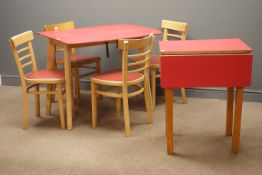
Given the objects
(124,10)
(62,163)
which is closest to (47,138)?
(62,163)

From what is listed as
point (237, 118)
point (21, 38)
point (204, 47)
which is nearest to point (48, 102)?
point (21, 38)

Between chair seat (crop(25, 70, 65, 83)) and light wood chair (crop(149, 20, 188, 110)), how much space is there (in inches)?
34.0

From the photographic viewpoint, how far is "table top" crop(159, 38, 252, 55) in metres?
2.53

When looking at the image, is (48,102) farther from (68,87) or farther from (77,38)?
(77,38)

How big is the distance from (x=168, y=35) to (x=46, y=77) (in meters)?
1.41

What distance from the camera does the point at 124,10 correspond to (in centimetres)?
411

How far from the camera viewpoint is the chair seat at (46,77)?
3211mm

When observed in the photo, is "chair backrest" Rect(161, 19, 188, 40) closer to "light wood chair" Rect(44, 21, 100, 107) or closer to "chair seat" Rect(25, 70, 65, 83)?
"light wood chair" Rect(44, 21, 100, 107)

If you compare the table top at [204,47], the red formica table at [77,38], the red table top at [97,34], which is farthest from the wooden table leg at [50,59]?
the table top at [204,47]

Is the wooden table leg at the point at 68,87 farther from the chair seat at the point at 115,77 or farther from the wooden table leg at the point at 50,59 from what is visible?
the wooden table leg at the point at 50,59

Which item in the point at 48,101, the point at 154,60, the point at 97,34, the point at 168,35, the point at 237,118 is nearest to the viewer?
the point at 237,118

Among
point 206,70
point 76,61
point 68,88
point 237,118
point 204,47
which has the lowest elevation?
point 237,118

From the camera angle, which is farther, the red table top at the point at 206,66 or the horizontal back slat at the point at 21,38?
the horizontal back slat at the point at 21,38

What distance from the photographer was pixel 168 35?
3988 millimetres
